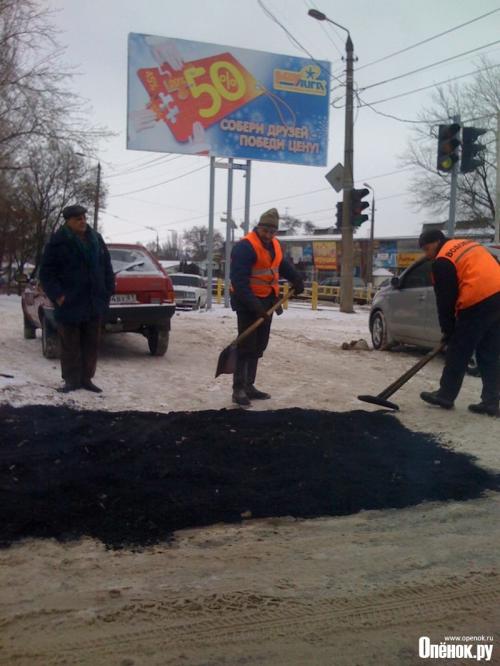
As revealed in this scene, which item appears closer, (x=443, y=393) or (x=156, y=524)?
(x=156, y=524)

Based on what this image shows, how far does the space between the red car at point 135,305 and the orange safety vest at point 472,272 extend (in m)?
4.00

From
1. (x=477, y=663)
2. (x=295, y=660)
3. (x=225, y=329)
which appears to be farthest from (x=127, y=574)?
(x=225, y=329)

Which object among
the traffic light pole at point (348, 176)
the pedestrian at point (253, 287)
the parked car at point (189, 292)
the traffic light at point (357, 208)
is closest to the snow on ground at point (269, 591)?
the pedestrian at point (253, 287)

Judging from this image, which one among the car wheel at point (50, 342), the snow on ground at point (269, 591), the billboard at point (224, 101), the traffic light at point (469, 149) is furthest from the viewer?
the billboard at point (224, 101)

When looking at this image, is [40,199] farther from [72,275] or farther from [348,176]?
[72,275]

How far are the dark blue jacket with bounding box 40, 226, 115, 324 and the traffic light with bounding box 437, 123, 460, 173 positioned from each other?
8098mm

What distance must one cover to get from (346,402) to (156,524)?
11.5 ft

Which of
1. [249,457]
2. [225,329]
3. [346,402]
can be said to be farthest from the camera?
[225,329]

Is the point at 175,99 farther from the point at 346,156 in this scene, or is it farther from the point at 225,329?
the point at 225,329

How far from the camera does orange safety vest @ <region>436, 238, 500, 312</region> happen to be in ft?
19.2

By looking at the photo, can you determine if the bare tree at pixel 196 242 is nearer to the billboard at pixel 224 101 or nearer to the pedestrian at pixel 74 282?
the billboard at pixel 224 101

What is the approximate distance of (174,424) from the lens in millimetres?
5078

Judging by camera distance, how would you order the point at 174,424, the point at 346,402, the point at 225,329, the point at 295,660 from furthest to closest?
the point at 225,329 < the point at 346,402 < the point at 174,424 < the point at 295,660

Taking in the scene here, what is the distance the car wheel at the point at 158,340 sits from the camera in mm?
8914
